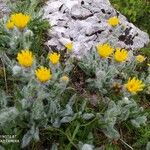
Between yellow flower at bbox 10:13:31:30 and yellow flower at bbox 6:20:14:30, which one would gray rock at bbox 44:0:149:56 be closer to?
yellow flower at bbox 6:20:14:30

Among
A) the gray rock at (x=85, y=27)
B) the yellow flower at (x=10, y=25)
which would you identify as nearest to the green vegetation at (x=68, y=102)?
the yellow flower at (x=10, y=25)

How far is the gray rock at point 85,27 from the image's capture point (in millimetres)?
4504

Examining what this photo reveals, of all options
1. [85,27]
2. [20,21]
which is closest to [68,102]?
[20,21]

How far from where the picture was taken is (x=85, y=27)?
4.71 m

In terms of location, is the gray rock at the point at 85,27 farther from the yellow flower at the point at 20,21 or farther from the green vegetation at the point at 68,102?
the yellow flower at the point at 20,21

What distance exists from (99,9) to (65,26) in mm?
588

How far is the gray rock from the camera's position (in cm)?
450

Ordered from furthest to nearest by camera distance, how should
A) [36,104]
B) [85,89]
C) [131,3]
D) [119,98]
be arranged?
[131,3], [85,89], [119,98], [36,104]

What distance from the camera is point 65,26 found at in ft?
15.4

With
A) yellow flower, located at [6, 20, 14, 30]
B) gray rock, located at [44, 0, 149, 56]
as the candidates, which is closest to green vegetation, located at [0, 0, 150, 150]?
yellow flower, located at [6, 20, 14, 30]

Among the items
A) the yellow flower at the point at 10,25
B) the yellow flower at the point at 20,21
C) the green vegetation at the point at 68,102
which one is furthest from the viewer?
the yellow flower at the point at 10,25

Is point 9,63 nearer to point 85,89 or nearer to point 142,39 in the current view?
point 85,89

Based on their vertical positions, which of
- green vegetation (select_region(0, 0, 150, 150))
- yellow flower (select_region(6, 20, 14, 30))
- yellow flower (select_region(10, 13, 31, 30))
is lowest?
green vegetation (select_region(0, 0, 150, 150))

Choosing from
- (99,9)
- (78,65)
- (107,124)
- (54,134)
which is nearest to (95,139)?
(107,124)
